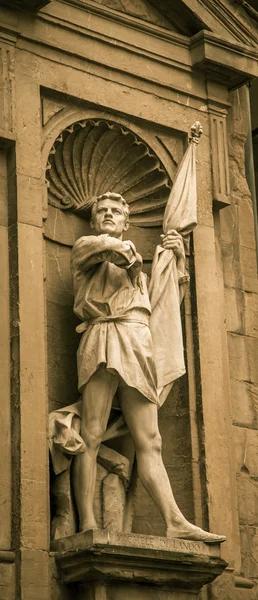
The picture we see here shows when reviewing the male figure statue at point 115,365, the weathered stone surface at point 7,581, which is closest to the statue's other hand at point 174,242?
the male figure statue at point 115,365

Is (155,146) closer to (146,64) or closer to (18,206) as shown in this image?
(146,64)

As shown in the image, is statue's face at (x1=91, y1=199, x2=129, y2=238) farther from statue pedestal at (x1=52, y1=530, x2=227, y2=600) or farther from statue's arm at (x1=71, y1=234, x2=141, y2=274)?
statue pedestal at (x1=52, y1=530, x2=227, y2=600)

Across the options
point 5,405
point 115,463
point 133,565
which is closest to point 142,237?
point 115,463

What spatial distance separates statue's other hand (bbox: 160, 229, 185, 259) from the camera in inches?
523

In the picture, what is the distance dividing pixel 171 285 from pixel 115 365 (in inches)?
41.2

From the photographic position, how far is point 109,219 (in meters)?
13.0

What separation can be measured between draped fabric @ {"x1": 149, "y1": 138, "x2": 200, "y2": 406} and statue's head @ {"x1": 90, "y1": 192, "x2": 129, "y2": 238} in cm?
40

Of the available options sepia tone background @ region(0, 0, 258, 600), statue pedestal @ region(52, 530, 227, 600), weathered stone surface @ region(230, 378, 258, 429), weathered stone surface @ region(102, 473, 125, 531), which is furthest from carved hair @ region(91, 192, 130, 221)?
statue pedestal @ region(52, 530, 227, 600)

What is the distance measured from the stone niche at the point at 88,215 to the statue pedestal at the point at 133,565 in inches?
18.6

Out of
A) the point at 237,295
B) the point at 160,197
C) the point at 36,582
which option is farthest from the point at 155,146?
the point at 36,582

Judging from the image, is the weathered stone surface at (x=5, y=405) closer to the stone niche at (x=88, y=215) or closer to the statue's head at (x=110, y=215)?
the stone niche at (x=88, y=215)

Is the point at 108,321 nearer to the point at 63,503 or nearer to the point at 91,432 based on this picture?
the point at 91,432

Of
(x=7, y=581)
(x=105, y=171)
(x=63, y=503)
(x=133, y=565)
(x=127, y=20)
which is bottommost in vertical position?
(x=7, y=581)

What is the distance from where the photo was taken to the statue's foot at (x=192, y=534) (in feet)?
40.4
